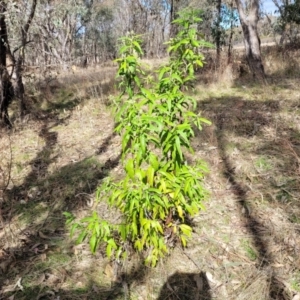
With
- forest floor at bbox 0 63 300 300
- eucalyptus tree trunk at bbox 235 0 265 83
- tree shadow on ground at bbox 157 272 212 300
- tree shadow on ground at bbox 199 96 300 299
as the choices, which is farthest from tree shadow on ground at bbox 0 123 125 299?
eucalyptus tree trunk at bbox 235 0 265 83

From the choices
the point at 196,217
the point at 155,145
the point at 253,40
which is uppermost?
the point at 253,40

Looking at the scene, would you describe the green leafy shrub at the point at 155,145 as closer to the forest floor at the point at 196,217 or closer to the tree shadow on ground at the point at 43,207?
the forest floor at the point at 196,217

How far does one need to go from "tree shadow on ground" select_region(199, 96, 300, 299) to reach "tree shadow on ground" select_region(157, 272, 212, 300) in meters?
0.48

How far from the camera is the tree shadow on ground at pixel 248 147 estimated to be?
2656 mm

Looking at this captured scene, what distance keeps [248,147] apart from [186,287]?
7.77 ft

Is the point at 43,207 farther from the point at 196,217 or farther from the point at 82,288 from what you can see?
the point at 196,217

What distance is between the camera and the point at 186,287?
7.88 ft

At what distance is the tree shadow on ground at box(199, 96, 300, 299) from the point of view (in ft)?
8.71

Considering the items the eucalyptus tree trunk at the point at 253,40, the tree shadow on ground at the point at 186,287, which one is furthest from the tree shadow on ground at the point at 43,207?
the eucalyptus tree trunk at the point at 253,40

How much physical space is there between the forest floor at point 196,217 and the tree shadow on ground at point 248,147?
0.01 meters

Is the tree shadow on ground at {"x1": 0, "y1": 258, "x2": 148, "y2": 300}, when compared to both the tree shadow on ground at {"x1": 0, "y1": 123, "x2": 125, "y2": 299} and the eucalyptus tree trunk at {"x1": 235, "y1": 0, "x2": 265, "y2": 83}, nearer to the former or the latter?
the tree shadow on ground at {"x1": 0, "y1": 123, "x2": 125, "y2": 299}

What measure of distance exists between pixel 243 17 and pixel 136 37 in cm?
639

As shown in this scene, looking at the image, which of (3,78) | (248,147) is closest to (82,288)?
(248,147)

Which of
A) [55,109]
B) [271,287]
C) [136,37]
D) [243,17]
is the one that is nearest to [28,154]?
[55,109]
